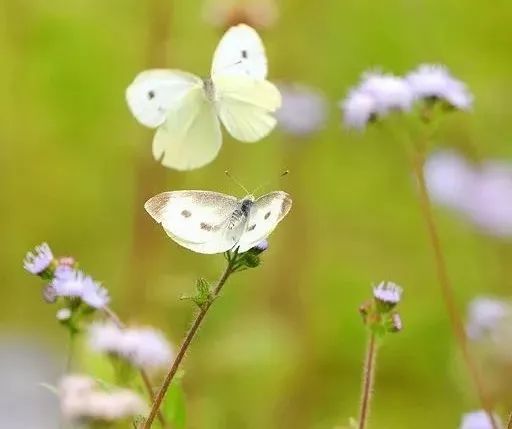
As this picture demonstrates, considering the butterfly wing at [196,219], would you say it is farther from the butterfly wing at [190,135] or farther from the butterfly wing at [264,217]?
the butterfly wing at [190,135]

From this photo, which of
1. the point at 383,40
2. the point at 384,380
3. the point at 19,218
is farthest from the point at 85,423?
the point at 383,40

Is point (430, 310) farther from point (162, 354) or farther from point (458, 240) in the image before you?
point (162, 354)

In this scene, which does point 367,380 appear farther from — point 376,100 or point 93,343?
point 376,100

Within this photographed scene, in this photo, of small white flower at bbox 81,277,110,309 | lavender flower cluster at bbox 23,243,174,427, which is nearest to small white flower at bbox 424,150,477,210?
lavender flower cluster at bbox 23,243,174,427

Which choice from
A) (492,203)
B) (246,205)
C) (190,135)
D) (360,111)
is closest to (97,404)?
(246,205)

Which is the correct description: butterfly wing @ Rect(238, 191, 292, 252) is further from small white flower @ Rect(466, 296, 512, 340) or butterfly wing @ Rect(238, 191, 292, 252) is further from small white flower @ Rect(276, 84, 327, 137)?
small white flower @ Rect(276, 84, 327, 137)
